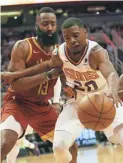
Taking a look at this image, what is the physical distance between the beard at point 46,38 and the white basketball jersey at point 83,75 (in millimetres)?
262

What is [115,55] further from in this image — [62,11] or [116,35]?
[62,11]

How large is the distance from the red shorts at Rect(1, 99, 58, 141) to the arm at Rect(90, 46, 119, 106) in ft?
3.20

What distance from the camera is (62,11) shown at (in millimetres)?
16906

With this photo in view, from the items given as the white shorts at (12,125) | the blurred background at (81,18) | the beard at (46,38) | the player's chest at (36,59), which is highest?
the blurred background at (81,18)

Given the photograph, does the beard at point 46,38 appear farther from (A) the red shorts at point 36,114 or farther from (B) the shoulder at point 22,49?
(A) the red shorts at point 36,114

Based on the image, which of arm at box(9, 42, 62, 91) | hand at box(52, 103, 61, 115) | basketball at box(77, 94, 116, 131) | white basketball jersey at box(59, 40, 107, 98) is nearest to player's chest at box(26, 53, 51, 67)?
arm at box(9, 42, 62, 91)

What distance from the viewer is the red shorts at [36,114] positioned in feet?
14.7

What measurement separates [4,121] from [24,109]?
38cm

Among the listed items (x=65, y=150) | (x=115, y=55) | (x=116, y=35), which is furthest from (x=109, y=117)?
(x=116, y=35)

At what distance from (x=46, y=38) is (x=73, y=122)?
0.98 metres

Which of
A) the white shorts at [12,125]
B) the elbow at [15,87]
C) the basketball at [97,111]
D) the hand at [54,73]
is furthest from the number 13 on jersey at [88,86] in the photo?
the white shorts at [12,125]

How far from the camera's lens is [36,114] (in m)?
4.66

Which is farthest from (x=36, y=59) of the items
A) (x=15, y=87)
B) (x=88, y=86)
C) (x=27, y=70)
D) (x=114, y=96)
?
(x=114, y=96)

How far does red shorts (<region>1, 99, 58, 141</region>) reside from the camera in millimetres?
4492
